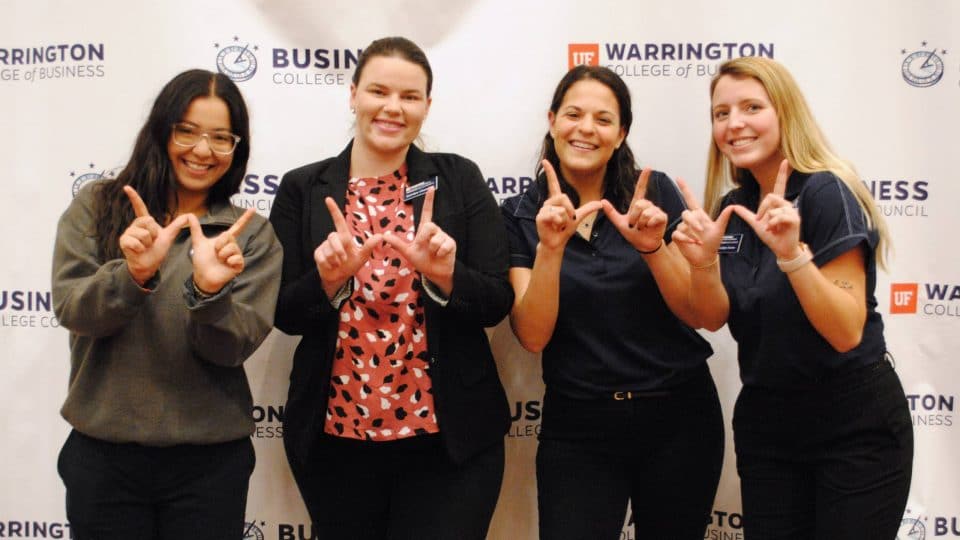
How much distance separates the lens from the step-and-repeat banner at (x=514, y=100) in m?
2.40

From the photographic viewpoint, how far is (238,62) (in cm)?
241

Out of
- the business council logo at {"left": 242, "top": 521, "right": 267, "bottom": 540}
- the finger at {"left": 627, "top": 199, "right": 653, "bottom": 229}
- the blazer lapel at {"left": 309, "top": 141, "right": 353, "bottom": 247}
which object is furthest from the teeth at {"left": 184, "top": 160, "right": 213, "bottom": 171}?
the business council logo at {"left": 242, "top": 521, "right": 267, "bottom": 540}

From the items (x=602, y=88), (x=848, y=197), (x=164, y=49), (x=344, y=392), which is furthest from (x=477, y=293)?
(x=164, y=49)

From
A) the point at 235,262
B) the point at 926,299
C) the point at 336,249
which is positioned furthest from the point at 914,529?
the point at 235,262

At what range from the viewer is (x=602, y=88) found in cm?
197

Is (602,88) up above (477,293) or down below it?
above

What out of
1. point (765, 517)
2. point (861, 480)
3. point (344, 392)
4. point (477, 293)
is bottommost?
point (765, 517)

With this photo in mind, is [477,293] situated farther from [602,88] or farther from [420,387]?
[602,88]

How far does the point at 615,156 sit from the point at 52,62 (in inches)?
70.7

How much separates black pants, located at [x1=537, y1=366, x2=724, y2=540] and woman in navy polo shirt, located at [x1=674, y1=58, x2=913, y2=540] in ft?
0.37

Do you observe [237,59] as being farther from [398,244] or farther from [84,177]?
[398,244]

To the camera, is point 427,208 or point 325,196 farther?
point 325,196

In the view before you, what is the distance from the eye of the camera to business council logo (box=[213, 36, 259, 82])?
7.90ft

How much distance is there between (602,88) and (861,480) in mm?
1090
